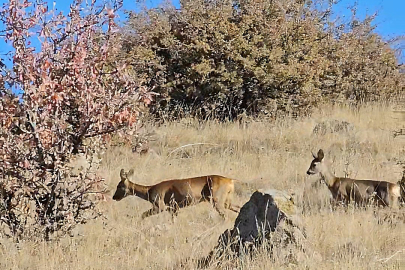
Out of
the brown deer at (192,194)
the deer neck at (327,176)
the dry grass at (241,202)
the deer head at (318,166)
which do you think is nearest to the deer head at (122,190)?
the dry grass at (241,202)

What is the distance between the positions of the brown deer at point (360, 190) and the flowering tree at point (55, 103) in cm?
423

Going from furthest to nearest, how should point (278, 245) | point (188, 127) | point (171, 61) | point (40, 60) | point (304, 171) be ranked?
point (171, 61) < point (188, 127) < point (304, 171) < point (40, 60) < point (278, 245)

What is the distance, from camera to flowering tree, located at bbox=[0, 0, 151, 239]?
7.24 meters

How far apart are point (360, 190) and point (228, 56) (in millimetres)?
7245

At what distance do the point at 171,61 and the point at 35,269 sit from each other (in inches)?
447

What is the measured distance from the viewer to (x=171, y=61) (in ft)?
58.4

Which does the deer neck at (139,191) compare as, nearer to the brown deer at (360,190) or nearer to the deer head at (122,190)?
the deer head at (122,190)

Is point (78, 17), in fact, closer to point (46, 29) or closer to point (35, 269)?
point (46, 29)

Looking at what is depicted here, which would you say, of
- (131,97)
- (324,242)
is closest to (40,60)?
(131,97)

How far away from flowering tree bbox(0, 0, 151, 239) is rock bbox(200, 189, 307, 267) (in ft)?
5.30

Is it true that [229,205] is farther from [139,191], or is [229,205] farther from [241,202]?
[139,191]

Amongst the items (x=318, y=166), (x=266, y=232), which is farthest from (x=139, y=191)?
(x=266, y=232)

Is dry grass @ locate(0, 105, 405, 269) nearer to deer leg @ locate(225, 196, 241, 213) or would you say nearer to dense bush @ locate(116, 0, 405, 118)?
deer leg @ locate(225, 196, 241, 213)

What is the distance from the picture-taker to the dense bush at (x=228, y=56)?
17.0 meters
